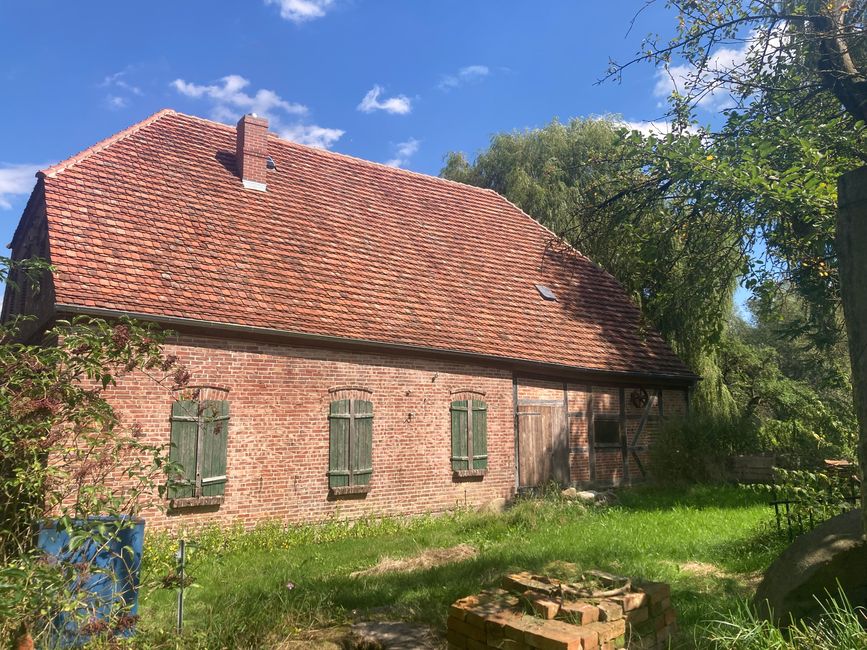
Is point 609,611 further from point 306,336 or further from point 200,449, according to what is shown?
point 306,336

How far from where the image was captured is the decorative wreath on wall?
15.5 m

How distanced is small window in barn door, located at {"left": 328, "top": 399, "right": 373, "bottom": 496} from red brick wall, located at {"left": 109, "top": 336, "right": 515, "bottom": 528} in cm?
15

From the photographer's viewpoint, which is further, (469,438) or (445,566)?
(469,438)

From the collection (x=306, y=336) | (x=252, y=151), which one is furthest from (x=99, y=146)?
(x=306, y=336)

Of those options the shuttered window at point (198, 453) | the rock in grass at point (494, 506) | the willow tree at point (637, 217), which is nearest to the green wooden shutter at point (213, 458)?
the shuttered window at point (198, 453)

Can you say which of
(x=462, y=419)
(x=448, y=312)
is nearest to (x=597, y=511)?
(x=462, y=419)

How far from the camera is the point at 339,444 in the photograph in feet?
36.9

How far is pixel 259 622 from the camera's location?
486 cm

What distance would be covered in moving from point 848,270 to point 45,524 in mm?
5031

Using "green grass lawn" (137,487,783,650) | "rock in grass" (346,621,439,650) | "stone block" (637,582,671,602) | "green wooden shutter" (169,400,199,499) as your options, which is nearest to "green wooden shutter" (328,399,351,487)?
"green grass lawn" (137,487,783,650)

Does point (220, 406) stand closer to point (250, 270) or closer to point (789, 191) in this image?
point (250, 270)

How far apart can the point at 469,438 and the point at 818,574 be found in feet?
28.8

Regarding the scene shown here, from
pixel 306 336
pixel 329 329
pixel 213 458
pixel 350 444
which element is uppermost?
pixel 329 329

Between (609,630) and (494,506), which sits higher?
(609,630)
